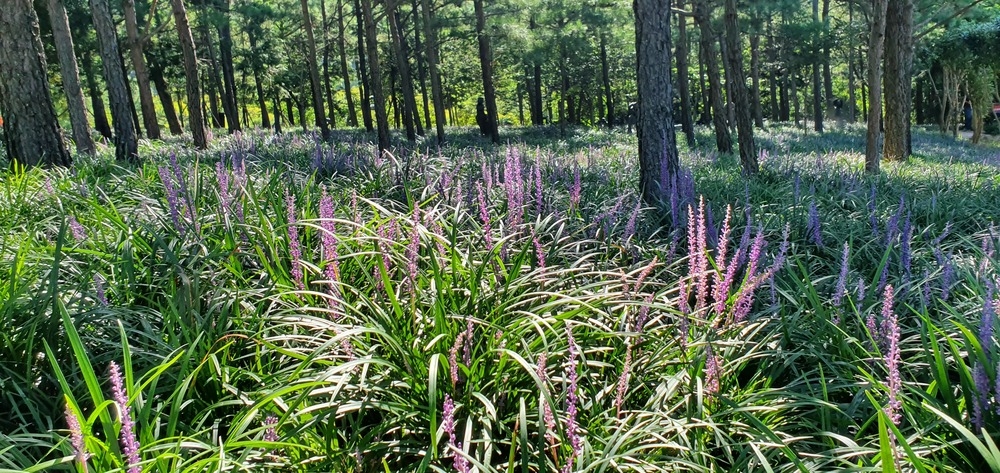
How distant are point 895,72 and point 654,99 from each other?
316 inches

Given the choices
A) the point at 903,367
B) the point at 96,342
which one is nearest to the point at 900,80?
the point at 903,367

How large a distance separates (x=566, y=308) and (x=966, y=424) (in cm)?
157

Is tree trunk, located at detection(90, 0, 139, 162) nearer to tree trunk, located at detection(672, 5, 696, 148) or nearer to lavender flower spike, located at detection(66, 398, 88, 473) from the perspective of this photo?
lavender flower spike, located at detection(66, 398, 88, 473)

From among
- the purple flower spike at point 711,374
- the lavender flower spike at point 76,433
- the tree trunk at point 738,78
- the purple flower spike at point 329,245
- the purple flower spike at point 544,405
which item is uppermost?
the tree trunk at point 738,78

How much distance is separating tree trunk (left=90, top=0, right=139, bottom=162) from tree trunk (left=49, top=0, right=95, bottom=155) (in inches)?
17.3

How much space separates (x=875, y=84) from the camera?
10.9 meters

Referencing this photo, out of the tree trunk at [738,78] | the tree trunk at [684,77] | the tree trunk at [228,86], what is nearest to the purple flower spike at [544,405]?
the tree trunk at [738,78]

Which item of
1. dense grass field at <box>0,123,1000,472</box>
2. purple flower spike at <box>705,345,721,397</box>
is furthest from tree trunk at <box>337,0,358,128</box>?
purple flower spike at <box>705,345,721,397</box>

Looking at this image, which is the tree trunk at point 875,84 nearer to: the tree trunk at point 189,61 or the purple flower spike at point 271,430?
the purple flower spike at point 271,430

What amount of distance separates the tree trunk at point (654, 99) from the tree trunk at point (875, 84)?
5.52 metres

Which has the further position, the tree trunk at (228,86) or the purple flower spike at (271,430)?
the tree trunk at (228,86)

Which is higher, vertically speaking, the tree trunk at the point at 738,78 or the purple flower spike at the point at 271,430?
the tree trunk at the point at 738,78

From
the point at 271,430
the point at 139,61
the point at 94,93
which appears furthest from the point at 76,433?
the point at 94,93

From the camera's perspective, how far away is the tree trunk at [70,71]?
9359 millimetres
